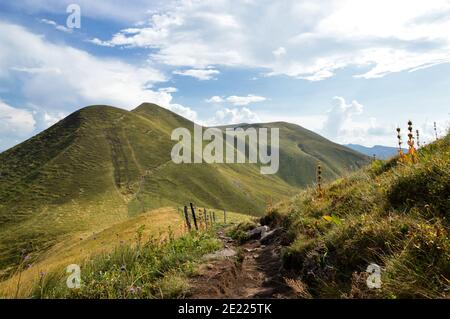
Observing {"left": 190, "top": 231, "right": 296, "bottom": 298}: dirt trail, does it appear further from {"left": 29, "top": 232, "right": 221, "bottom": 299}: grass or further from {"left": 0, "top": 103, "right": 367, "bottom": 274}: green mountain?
{"left": 0, "top": 103, "right": 367, "bottom": 274}: green mountain

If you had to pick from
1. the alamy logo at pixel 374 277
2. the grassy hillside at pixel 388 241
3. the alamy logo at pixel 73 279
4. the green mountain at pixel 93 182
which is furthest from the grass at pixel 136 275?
the green mountain at pixel 93 182

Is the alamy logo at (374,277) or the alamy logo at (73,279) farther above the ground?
the alamy logo at (374,277)

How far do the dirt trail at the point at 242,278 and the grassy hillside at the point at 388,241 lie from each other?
1.87ft

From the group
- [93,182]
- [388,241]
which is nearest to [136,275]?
[388,241]

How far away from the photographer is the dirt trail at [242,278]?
711 cm

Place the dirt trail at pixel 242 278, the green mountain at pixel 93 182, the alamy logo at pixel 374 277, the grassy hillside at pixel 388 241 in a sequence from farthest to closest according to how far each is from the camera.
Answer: the green mountain at pixel 93 182, the dirt trail at pixel 242 278, the alamy logo at pixel 374 277, the grassy hillside at pixel 388 241

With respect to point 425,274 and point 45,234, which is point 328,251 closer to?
point 425,274

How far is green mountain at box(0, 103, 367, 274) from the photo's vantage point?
9081 cm

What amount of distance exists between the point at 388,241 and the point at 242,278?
381 cm

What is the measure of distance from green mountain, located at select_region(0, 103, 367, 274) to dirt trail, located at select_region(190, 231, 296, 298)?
70.1 meters

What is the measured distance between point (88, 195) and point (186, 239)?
355ft

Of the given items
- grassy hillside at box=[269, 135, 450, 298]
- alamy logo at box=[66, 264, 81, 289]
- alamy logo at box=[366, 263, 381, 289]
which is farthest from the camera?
alamy logo at box=[66, 264, 81, 289]

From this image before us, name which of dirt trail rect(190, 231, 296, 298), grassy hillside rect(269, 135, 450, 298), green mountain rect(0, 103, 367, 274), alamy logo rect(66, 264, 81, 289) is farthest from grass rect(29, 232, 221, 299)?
green mountain rect(0, 103, 367, 274)

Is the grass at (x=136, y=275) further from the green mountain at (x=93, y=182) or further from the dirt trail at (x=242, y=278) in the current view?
the green mountain at (x=93, y=182)
